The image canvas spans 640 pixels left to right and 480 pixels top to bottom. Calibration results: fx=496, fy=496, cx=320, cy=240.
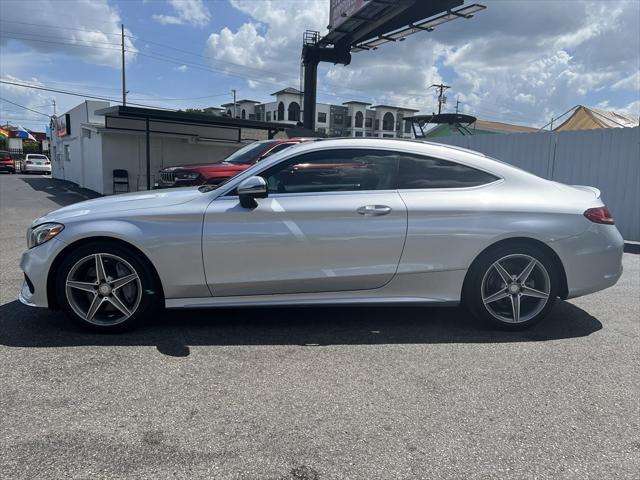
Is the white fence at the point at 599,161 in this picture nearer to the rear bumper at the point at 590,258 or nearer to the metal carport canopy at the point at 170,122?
the rear bumper at the point at 590,258

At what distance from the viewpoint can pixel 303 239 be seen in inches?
154

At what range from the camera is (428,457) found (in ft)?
8.07

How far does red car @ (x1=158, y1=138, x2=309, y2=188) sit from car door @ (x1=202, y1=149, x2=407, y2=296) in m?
5.09

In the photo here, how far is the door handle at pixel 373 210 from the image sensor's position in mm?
3955

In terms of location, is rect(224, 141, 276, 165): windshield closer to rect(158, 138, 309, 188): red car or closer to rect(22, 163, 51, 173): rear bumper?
rect(158, 138, 309, 188): red car

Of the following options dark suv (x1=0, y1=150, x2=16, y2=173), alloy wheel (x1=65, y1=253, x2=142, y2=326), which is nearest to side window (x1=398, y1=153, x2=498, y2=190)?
alloy wheel (x1=65, y1=253, x2=142, y2=326)

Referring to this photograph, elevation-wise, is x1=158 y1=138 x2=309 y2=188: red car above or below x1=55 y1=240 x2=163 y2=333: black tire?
above

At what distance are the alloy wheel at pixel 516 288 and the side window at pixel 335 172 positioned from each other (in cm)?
116

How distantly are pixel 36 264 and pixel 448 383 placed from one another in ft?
10.4

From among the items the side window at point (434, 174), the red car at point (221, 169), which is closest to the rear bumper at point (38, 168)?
the red car at point (221, 169)

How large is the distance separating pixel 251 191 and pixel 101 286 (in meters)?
1.40

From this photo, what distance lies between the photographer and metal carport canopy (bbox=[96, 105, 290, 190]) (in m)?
16.2

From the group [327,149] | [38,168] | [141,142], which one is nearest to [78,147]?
[141,142]

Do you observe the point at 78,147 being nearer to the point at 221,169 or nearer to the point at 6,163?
the point at 221,169
